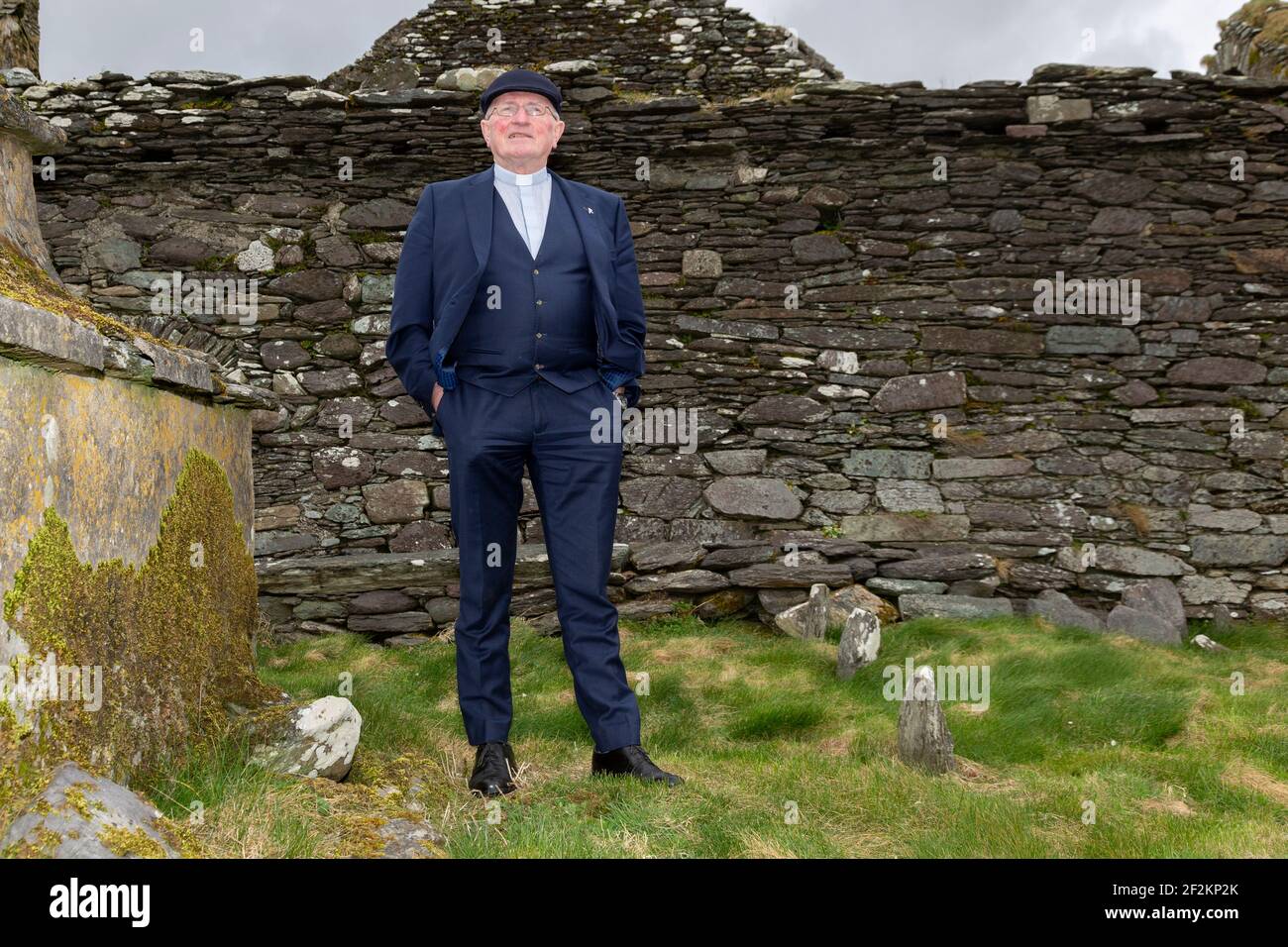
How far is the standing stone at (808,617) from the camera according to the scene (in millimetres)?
5762

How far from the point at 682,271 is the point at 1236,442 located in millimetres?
3866

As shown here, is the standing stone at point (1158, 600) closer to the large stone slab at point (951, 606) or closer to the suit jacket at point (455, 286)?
the large stone slab at point (951, 606)

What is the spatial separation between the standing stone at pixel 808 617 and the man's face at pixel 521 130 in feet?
11.2

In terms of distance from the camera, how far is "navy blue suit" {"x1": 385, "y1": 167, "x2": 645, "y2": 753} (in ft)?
10.3

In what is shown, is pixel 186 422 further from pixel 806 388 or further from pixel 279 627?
pixel 806 388

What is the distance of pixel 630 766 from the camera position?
10.0ft

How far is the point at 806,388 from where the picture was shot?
657 cm

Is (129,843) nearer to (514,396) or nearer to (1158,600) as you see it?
(514,396)

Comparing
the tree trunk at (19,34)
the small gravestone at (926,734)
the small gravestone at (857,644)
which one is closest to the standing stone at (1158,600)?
the small gravestone at (857,644)

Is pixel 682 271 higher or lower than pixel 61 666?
higher

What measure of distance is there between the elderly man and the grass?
29 cm

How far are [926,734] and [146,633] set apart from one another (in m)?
2.55

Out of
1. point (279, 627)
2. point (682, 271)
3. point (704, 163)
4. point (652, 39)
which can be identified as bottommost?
point (279, 627)
